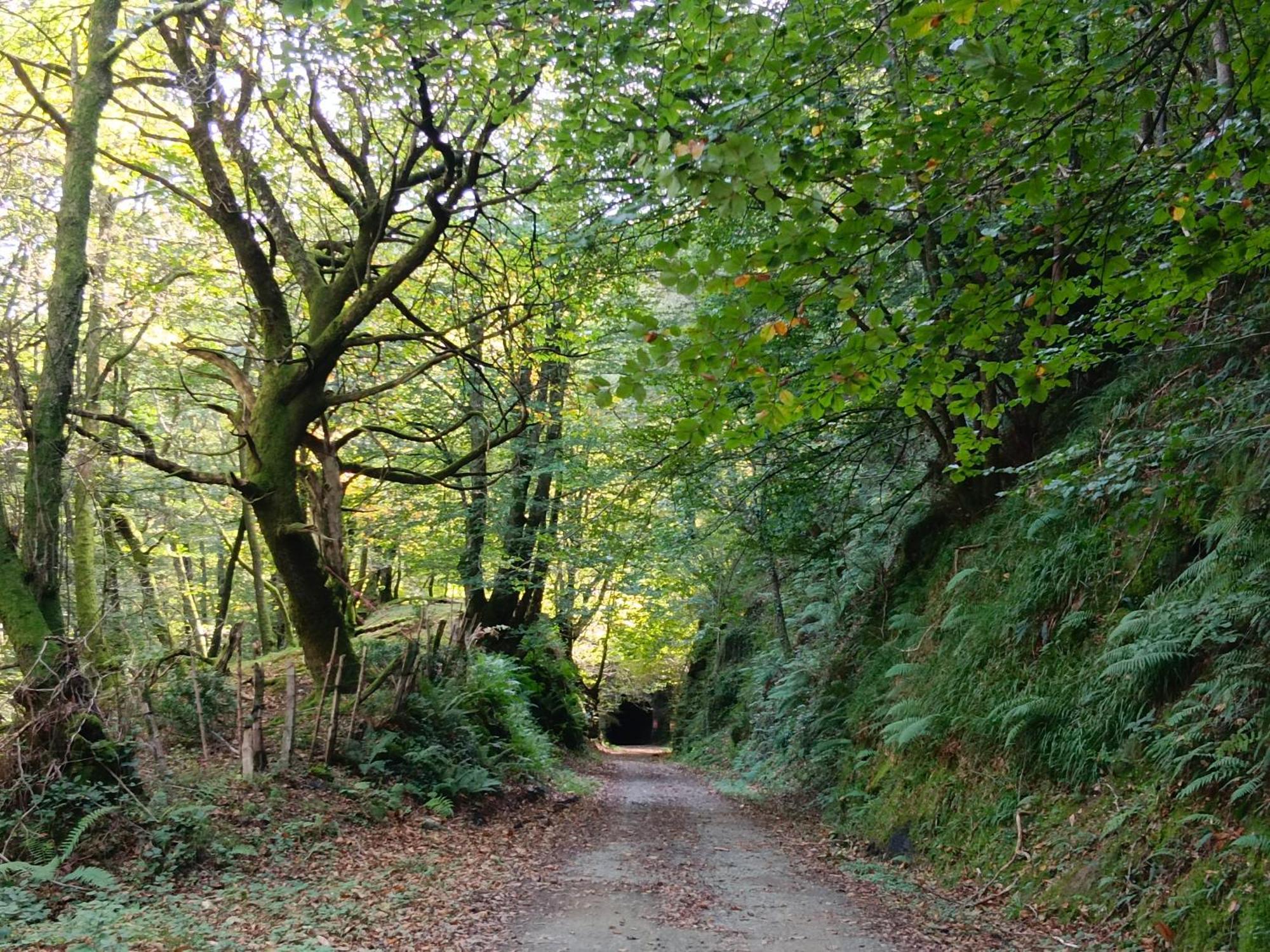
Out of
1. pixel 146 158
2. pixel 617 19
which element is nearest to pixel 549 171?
pixel 617 19

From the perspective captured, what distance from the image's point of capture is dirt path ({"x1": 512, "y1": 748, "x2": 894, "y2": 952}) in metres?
5.68

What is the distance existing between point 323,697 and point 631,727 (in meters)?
36.1

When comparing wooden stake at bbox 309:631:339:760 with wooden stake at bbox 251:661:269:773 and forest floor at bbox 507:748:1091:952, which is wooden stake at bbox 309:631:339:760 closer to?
wooden stake at bbox 251:661:269:773

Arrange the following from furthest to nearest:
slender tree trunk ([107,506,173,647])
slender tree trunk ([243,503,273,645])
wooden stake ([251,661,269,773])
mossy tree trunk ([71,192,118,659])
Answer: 1. slender tree trunk ([243,503,273,645])
2. slender tree trunk ([107,506,173,647])
3. mossy tree trunk ([71,192,118,659])
4. wooden stake ([251,661,269,773])

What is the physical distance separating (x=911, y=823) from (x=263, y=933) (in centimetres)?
648

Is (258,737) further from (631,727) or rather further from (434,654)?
(631,727)

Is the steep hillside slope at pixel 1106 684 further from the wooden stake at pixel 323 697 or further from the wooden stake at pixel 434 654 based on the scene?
the wooden stake at pixel 323 697

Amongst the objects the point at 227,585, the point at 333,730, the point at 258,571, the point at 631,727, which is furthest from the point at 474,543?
the point at 631,727

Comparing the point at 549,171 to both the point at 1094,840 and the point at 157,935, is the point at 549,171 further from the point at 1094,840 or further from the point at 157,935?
the point at 1094,840

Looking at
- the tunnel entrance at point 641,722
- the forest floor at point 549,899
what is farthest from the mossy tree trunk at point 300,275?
the tunnel entrance at point 641,722

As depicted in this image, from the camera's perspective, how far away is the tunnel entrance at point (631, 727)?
41688 mm

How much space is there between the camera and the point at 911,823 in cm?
848

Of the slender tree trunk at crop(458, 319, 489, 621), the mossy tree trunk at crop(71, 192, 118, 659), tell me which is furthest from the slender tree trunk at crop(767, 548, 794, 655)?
the mossy tree trunk at crop(71, 192, 118, 659)

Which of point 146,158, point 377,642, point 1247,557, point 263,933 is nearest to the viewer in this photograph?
point 263,933
